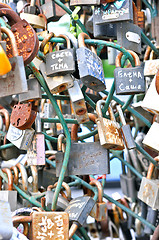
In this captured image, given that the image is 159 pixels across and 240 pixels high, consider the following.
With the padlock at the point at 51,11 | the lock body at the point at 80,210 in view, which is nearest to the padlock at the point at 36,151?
the lock body at the point at 80,210

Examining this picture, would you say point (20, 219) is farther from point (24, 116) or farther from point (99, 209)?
point (99, 209)

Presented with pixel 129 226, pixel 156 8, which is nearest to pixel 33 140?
pixel 156 8

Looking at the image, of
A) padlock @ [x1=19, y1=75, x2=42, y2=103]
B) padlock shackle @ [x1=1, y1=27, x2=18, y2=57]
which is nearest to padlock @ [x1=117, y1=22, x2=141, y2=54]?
padlock @ [x1=19, y1=75, x2=42, y2=103]

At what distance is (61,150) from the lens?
1.19m

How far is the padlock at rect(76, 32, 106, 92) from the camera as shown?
0.90 m

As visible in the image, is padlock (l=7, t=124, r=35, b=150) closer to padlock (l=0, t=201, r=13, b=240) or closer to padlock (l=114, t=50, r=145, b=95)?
padlock (l=114, t=50, r=145, b=95)

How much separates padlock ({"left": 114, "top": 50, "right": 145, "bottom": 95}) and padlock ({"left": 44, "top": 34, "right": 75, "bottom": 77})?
154 millimetres

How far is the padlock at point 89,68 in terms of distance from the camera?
90cm

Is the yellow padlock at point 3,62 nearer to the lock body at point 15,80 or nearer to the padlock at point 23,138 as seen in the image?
the lock body at point 15,80

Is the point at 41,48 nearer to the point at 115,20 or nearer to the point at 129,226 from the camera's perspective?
the point at 115,20

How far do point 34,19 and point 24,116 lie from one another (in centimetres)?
35

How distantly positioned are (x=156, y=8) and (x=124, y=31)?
1.94ft

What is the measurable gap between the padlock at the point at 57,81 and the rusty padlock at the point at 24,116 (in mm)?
137

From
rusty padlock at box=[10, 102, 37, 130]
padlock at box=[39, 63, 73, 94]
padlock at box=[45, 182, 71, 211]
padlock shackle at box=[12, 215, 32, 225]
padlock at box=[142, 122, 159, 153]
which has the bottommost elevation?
padlock at box=[45, 182, 71, 211]
